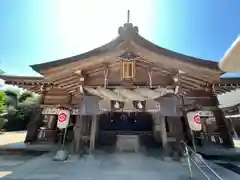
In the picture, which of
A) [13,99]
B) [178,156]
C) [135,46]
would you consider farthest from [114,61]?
[13,99]

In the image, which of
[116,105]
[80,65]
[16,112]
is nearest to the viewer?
[80,65]

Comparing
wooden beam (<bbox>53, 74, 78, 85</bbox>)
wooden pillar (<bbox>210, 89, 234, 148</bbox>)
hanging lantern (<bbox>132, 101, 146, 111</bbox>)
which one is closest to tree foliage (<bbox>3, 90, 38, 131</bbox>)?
wooden beam (<bbox>53, 74, 78, 85</bbox>)

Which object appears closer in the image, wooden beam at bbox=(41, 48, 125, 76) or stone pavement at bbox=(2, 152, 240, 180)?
stone pavement at bbox=(2, 152, 240, 180)

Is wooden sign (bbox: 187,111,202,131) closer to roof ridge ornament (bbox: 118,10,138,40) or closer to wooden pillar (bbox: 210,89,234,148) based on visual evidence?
wooden pillar (bbox: 210,89,234,148)

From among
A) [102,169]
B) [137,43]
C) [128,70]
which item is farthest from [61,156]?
[137,43]

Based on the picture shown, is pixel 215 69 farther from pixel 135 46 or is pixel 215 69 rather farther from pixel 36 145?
pixel 36 145

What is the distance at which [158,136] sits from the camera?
9664 mm

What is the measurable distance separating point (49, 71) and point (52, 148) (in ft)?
13.5

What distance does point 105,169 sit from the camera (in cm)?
555

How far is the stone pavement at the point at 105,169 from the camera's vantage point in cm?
482

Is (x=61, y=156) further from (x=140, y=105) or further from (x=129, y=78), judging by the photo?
(x=129, y=78)

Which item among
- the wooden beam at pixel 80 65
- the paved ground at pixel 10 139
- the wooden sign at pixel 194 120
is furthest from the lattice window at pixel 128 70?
the paved ground at pixel 10 139

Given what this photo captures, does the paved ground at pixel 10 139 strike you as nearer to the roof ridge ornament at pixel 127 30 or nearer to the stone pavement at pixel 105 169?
the stone pavement at pixel 105 169

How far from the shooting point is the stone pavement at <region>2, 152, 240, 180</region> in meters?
4.82
